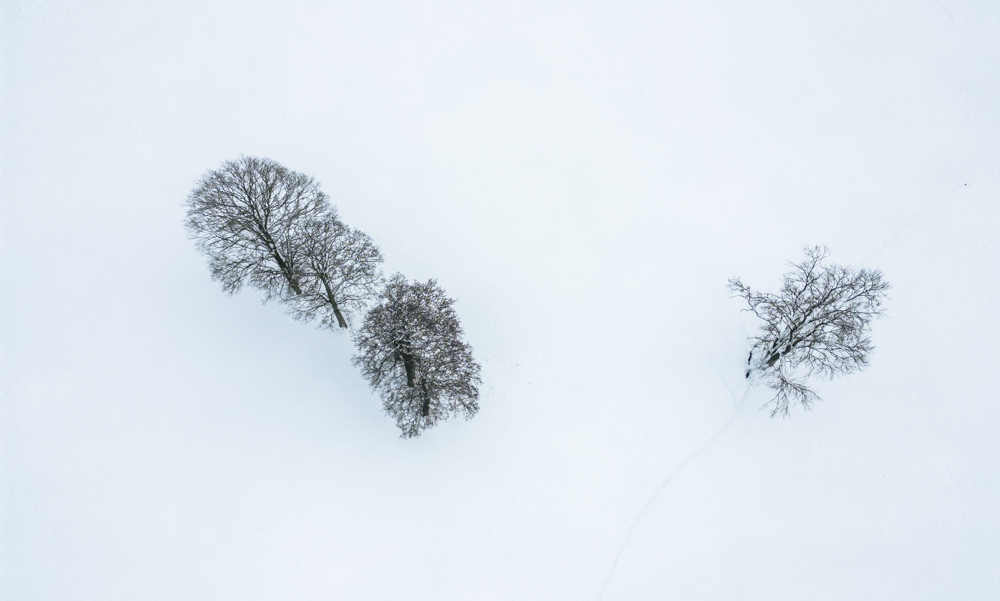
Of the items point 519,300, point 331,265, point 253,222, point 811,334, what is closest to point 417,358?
point 331,265

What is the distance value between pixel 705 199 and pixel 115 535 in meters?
34.7

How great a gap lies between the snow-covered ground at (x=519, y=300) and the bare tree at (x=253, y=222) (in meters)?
3.46

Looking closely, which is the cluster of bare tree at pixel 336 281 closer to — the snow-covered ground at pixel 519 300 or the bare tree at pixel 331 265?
the bare tree at pixel 331 265

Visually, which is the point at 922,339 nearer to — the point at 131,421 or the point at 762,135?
the point at 762,135

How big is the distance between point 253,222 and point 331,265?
3.87 meters

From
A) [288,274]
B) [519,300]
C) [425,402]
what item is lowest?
[425,402]

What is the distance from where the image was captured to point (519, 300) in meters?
27.7

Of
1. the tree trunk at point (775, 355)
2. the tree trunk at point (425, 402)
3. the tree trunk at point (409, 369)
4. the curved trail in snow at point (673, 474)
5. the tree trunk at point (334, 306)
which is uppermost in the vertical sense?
the tree trunk at point (334, 306)

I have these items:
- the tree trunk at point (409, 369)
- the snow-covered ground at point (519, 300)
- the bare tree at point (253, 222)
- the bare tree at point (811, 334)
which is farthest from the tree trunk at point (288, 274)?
the bare tree at point (811, 334)

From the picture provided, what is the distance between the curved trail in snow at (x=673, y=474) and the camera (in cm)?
2261

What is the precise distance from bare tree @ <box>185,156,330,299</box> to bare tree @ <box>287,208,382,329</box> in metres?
0.50

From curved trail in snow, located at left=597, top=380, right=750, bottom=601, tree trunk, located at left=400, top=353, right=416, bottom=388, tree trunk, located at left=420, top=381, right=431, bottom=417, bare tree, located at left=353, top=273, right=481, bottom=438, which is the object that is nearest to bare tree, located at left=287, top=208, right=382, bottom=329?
bare tree, located at left=353, top=273, right=481, bottom=438

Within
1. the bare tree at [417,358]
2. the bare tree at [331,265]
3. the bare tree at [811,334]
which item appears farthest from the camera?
the bare tree at [331,265]

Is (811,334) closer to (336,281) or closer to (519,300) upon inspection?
(519,300)
